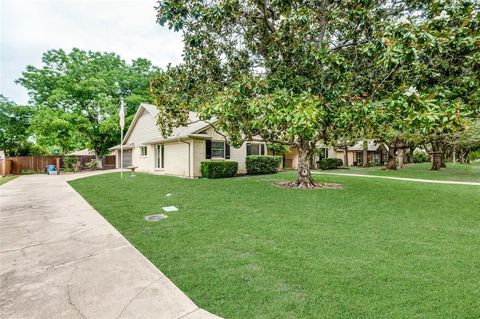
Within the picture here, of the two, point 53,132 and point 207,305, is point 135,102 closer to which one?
point 53,132

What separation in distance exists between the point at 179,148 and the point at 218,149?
254cm

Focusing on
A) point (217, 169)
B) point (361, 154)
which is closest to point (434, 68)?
point (217, 169)

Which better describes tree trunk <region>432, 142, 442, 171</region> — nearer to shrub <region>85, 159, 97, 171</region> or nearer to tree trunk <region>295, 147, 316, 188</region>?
tree trunk <region>295, 147, 316, 188</region>

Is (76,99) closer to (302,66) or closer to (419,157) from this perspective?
(302,66)

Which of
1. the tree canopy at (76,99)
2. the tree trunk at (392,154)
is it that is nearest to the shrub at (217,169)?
the tree canopy at (76,99)

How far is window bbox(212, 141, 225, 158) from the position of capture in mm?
15867

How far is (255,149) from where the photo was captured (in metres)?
18.6

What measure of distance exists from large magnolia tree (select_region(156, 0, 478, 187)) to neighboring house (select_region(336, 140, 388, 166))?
2545 cm

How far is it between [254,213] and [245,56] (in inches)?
286

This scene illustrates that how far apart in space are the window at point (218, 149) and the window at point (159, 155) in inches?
169

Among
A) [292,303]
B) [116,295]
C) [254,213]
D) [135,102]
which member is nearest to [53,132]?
[135,102]

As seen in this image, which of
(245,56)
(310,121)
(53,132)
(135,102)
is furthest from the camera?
(135,102)

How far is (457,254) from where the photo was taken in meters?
3.94

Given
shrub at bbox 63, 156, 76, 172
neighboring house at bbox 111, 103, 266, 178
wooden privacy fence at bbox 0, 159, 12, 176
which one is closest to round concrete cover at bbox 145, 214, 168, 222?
neighboring house at bbox 111, 103, 266, 178
